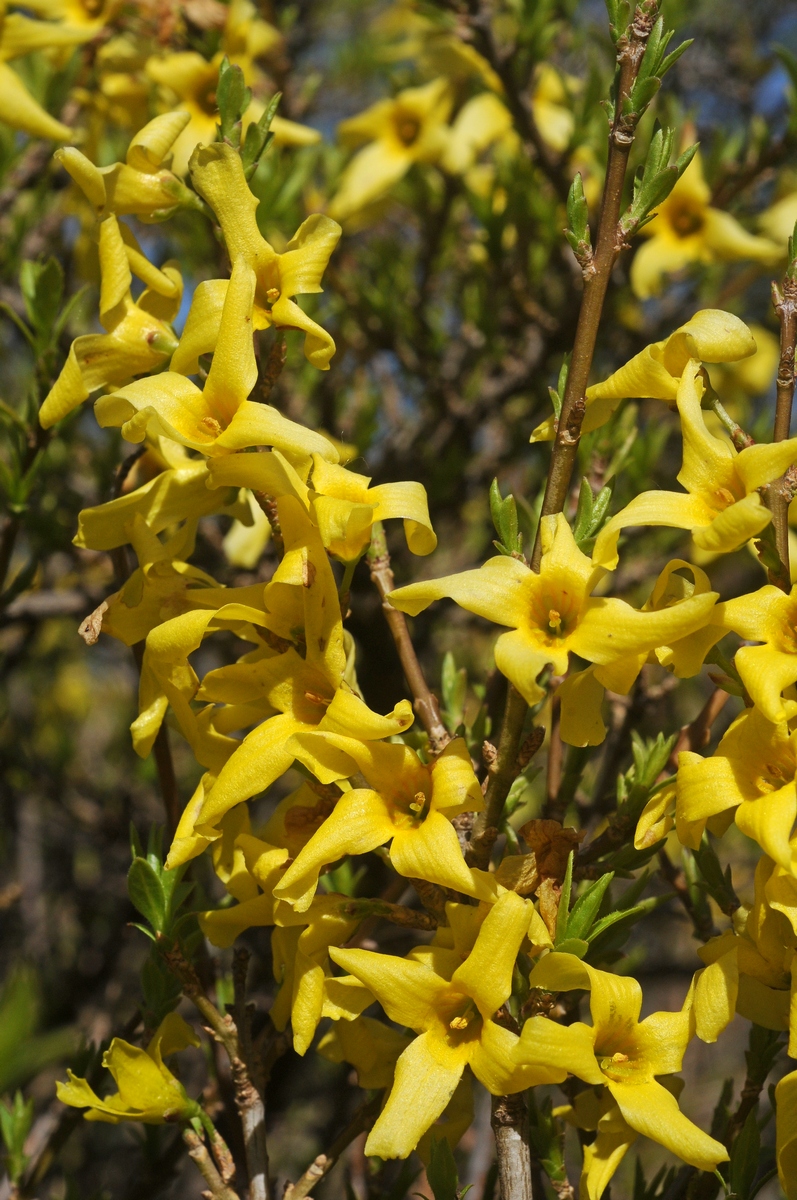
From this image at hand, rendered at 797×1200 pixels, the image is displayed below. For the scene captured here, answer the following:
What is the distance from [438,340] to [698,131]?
160 centimetres

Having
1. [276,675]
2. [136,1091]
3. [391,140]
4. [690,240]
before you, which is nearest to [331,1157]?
[136,1091]

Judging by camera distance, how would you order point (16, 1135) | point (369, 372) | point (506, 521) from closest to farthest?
point (506, 521) < point (16, 1135) < point (369, 372)

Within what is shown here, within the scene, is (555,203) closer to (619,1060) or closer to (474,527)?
(474,527)

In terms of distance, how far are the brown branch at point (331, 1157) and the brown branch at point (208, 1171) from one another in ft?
0.23

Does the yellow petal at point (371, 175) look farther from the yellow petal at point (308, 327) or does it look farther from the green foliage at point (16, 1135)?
the green foliage at point (16, 1135)

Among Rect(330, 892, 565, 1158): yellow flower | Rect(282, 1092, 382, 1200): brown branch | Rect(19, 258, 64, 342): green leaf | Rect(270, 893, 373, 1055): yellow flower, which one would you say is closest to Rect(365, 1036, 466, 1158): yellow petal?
Rect(330, 892, 565, 1158): yellow flower

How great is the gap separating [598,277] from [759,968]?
2.44ft

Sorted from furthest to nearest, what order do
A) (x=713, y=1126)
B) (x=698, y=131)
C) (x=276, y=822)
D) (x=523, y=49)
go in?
(x=698, y=131) < (x=523, y=49) < (x=713, y=1126) < (x=276, y=822)

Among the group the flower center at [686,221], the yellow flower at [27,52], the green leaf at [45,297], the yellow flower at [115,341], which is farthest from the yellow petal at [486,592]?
the flower center at [686,221]

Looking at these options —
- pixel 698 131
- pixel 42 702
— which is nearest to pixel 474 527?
pixel 698 131

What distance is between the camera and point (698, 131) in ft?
12.6

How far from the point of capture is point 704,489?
1.09 metres

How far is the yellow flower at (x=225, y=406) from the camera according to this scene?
1.10 meters

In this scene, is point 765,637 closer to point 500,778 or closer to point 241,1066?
point 500,778
